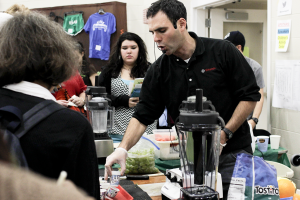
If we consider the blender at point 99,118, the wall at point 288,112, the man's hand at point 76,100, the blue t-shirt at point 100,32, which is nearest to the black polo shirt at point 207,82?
the blender at point 99,118

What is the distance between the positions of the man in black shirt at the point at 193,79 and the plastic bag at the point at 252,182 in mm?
271

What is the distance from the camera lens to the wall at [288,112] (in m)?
3.31

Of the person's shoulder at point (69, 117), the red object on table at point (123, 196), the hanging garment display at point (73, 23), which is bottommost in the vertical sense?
the red object on table at point (123, 196)

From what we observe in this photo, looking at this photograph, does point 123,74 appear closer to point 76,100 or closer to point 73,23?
point 76,100

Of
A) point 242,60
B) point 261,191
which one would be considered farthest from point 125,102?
point 261,191

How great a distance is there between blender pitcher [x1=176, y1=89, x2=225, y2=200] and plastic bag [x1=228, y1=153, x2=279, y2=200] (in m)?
0.30

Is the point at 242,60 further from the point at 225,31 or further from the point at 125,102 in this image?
the point at 225,31

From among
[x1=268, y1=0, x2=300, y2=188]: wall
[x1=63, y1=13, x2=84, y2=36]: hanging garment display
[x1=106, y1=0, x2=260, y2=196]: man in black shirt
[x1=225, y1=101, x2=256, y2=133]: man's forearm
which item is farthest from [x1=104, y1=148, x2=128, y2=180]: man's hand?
[x1=63, y1=13, x2=84, y2=36]: hanging garment display

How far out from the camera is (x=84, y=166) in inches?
37.2

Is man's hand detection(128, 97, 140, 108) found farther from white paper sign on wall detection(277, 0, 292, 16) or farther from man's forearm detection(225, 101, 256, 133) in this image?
white paper sign on wall detection(277, 0, 292, 16)

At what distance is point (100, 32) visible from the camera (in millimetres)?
5605

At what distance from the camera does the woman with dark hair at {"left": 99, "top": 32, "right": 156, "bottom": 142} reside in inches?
120

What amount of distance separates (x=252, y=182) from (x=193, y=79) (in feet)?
2.42

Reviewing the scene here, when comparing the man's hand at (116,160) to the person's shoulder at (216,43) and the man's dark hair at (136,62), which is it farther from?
the man's dark hair at (136,62)
